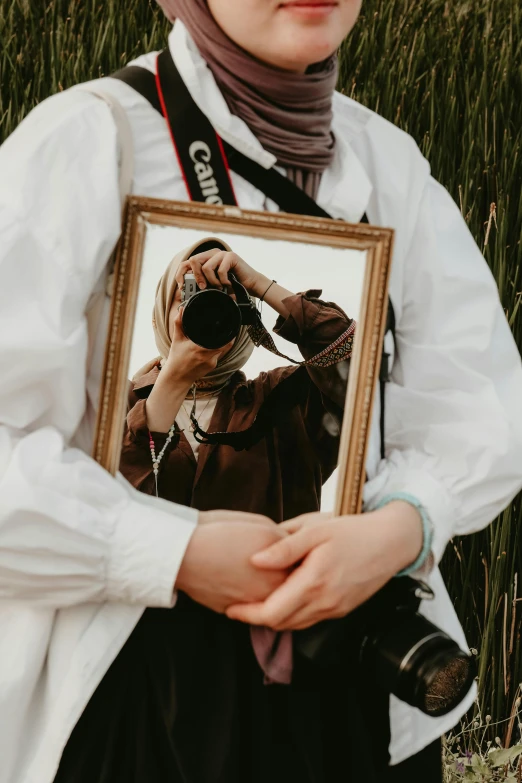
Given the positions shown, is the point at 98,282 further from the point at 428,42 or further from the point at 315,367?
the point at 428,42

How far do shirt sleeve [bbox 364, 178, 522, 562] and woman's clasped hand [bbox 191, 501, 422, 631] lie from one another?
11 centimetres

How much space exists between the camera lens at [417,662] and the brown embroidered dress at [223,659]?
Answer: 62 mm

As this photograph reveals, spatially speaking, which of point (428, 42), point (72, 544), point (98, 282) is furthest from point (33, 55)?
point (72, 544)

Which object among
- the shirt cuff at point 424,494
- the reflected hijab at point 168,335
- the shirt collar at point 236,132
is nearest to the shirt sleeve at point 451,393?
the shirt cuff at point 424,494

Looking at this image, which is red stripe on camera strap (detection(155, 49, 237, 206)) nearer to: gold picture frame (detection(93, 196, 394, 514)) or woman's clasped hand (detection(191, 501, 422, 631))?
gold picture frame (detection(93, 196, 394, 514))


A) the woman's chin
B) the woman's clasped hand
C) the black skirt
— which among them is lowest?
the black skirt

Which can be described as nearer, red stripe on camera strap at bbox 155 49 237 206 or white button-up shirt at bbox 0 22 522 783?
white button-up shirt at bbox 0 22 522 783

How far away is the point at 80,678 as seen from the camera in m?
0.89

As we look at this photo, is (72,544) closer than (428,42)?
Yes

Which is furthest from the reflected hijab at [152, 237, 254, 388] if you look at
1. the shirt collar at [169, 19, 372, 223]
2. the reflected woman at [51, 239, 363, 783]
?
the shirt collar at [169, 19, 372, 223]

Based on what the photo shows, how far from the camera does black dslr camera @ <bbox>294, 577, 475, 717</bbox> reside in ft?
2.96

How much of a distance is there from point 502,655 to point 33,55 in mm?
1911

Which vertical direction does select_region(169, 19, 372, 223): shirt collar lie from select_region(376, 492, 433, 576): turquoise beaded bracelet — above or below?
above

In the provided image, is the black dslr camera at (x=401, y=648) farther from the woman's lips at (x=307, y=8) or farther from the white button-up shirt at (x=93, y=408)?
the woman's lips at (x=307, y=8)
